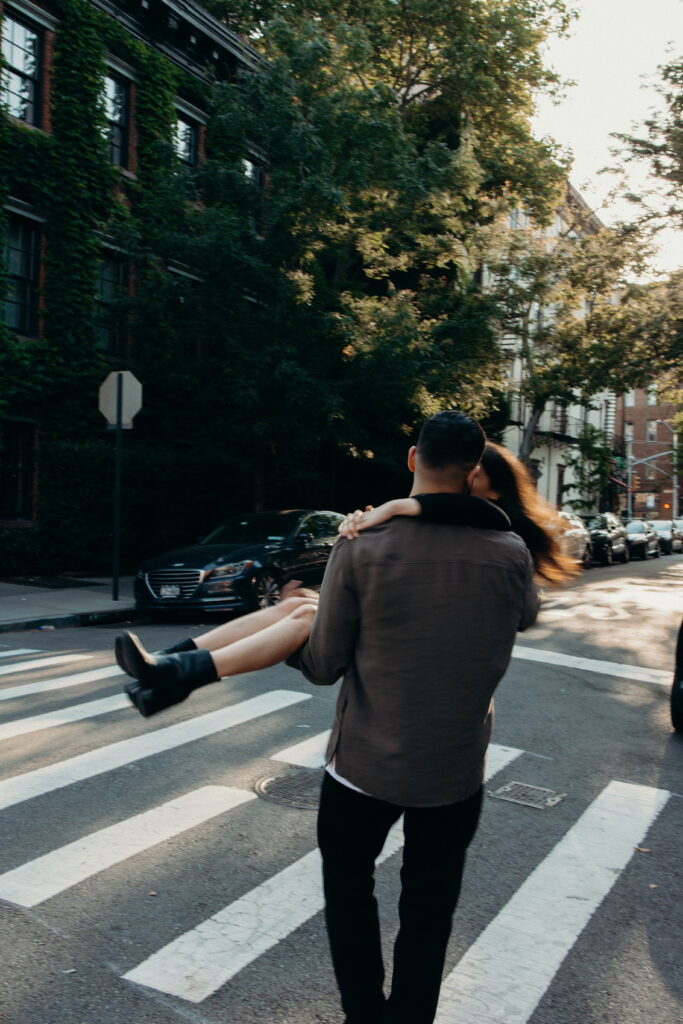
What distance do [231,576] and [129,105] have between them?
1287 cm

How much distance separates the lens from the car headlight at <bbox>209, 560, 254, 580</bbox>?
12.5 m

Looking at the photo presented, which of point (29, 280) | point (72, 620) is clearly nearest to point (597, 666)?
point (72, 620)

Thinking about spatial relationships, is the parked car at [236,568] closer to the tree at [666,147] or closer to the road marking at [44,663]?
the road marking at [44,663]

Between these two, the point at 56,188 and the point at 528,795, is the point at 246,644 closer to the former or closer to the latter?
the point at 528,795

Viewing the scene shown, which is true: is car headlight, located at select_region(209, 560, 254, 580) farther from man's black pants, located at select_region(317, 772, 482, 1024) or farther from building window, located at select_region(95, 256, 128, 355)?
man's black pants, located at select_region(317, 772, 482, 1024)

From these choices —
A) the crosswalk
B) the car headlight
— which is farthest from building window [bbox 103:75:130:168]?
the crosswalk

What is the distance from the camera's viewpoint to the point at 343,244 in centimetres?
2058

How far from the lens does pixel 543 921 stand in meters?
3.82

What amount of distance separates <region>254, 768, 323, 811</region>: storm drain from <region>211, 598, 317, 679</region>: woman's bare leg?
2.72m

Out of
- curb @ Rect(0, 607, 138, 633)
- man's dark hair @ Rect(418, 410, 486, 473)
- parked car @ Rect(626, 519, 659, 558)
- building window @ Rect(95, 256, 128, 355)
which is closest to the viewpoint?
man's dark hair @ Rect(418, 410, 486, 473)

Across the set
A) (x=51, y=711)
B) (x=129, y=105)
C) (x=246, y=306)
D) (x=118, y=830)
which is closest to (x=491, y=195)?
(x=129, y=105)

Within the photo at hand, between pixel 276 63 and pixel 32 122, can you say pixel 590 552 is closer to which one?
pixel 276 63

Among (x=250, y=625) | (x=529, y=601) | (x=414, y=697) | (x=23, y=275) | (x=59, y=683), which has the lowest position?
(x=59, y=683)

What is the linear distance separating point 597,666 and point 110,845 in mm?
6854
